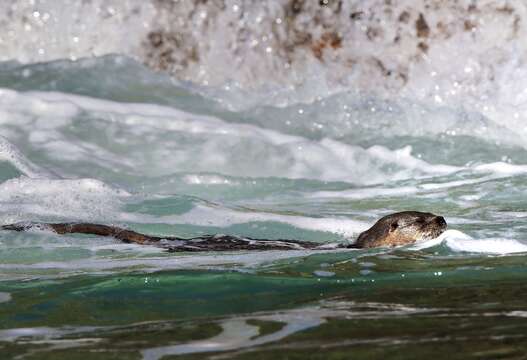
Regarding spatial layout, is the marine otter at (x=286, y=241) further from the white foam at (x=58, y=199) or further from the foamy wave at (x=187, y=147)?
the foamy wave at (x=187, y=147)

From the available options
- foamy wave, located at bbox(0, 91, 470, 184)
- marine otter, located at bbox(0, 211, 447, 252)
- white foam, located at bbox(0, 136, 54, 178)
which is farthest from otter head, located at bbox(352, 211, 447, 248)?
foamy wave, located at bbox(0, 91, 470, 184)

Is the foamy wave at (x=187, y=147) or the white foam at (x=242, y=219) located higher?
the foamy wave at (x=187, y=147)

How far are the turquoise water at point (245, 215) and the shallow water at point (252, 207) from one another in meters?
0.02

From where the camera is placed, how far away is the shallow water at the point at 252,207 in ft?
11.3

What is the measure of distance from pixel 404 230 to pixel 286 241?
67 cm

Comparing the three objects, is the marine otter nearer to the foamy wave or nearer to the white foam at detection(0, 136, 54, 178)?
the white foam at detection(0, 136, 54, 178)

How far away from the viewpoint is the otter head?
6.44 metres

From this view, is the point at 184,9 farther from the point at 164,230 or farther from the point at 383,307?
the point at 383,307

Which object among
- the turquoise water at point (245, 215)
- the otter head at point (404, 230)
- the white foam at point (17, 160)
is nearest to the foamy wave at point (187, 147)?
the turquoise water at point (245, 215)

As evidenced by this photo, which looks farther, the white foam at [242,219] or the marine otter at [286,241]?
the white foam at [242,219]

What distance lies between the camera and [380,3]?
499 inches

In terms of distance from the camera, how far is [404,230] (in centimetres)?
654

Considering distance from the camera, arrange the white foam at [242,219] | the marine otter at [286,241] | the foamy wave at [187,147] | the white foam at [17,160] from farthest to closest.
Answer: the foamy wave at [187,147] → the white foam at [17,160] → the white foam at [242,219] → the marine otter at [286,241]

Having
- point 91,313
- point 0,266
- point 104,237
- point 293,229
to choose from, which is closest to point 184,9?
point 293,229
